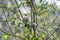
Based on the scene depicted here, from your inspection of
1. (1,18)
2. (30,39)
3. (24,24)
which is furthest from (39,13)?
(1,18)

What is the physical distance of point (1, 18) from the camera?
1900 millimetres

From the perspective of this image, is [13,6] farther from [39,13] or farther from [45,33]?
[45,33]

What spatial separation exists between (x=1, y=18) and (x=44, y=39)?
20.6 inches

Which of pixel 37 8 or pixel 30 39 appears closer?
pixel 30 39

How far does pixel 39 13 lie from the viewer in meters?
1.66

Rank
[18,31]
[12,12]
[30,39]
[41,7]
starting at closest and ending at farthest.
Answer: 1. [30,39]
2. [41,7]
3. [12,12]
4. [18,31]

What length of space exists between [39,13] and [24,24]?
0.18 m

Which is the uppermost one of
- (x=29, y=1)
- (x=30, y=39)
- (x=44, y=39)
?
(x=29, y=1)

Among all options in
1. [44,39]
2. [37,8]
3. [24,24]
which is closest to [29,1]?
[37,8]

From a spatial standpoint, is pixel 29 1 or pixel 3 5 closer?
pixel 29 1

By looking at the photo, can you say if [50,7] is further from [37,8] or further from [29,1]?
[29,1]

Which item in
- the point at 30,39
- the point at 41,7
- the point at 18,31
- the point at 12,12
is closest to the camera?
the point at 30,39

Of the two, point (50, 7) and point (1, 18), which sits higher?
point (50, 7)

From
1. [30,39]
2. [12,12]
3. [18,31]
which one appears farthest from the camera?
[18,31]
